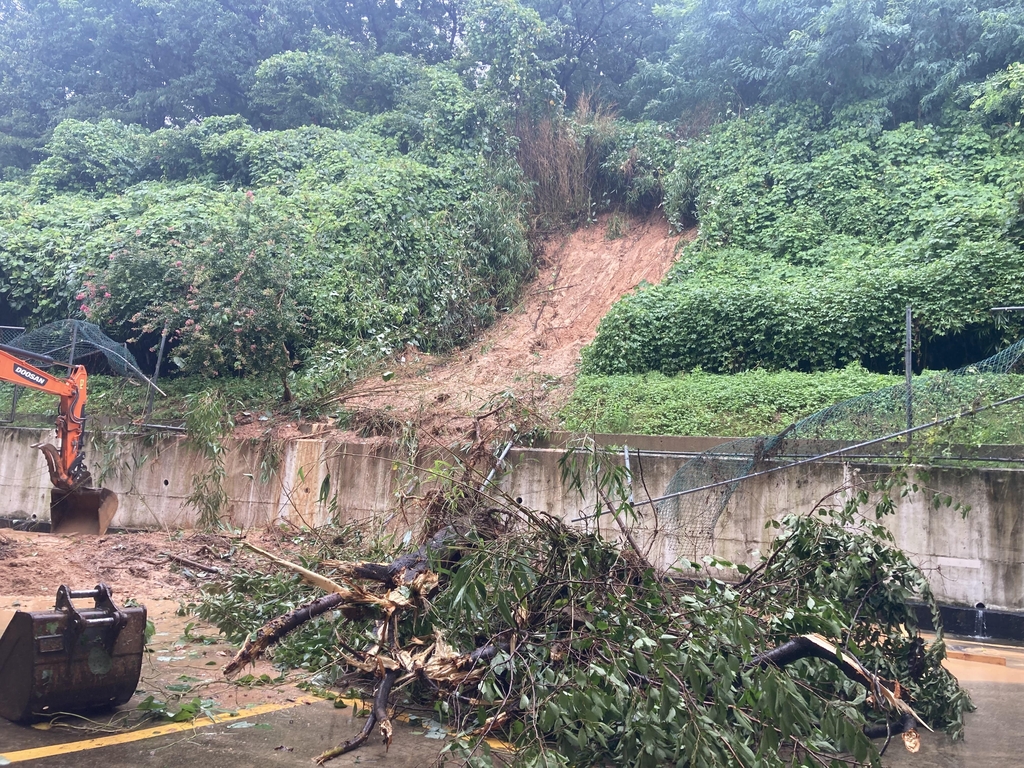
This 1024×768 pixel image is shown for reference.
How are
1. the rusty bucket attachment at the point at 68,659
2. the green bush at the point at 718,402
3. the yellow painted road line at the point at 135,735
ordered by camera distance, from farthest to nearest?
the green bush at the point at 718,402 < the rusty bucket attachment at the point at 68,659 < the yellow painted road line at the point at 135,735

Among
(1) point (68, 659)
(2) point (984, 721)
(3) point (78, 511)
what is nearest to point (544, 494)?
(2) point (984, 721)

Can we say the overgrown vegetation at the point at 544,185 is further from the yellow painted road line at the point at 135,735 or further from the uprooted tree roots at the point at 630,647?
the yellow painted road line at the point at 135,735

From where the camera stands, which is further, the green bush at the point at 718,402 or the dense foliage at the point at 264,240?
the dense foliage at the point at 264,240

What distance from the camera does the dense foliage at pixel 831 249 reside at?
11953 mm

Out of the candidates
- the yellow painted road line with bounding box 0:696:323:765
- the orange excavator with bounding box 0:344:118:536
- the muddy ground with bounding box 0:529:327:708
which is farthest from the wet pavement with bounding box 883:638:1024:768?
the orange excavator with bounding box 0:344:118:536

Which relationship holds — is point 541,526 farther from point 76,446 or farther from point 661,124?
point 661,124

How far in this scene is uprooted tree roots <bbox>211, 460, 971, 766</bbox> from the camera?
12.0 ft

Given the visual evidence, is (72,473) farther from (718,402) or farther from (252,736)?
(718,402)

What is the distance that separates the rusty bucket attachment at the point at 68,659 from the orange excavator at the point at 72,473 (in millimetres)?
7171

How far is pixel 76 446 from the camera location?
1102cm

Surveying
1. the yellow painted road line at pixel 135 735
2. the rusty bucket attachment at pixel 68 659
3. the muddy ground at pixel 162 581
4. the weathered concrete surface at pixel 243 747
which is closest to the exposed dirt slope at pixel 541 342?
the muddy ground at pixel 162 581

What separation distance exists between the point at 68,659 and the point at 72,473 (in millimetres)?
7706

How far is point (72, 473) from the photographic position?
1108 cm

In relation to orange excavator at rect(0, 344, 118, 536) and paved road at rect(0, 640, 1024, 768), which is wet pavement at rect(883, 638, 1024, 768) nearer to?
paved road at rect(0, 640, 1024, 768)
